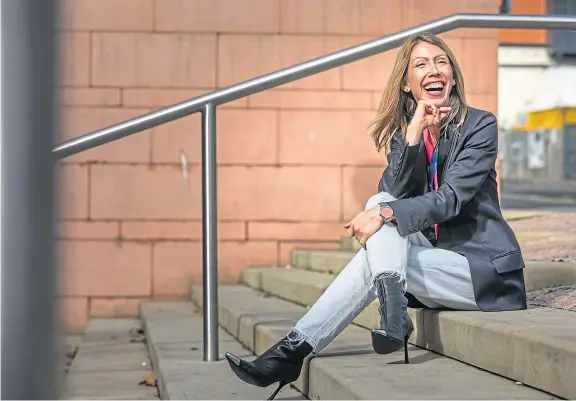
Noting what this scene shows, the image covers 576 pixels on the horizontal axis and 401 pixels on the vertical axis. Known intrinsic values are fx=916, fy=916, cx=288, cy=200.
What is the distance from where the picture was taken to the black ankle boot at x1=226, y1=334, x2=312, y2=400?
2488mm

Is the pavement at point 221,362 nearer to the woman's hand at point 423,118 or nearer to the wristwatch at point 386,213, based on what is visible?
the wristwatch at point 386,213

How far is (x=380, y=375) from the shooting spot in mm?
2324

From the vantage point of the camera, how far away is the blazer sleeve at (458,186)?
2498 millimetres

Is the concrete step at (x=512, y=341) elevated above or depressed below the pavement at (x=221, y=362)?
above

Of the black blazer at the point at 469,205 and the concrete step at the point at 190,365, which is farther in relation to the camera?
the concrete step at the point at 190,365

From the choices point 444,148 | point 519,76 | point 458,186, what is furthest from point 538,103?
point 458,186

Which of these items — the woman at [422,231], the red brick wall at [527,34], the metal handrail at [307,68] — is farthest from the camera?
the red brick wall at [527,34]

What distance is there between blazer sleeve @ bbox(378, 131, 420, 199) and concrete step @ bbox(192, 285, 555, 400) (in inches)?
19.1

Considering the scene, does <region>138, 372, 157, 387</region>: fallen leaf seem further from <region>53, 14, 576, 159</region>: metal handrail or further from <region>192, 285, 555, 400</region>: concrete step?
<region>53, 14, 576, 159</region>: metal handrail

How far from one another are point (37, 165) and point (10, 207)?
3cm

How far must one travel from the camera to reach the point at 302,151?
575 centimetres

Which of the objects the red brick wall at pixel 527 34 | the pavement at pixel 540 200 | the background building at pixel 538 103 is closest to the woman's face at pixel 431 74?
the pavement at pixel 540 200

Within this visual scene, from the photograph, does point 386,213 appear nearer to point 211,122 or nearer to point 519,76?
point 211,122

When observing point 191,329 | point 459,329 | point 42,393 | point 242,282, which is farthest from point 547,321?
point 242,282
